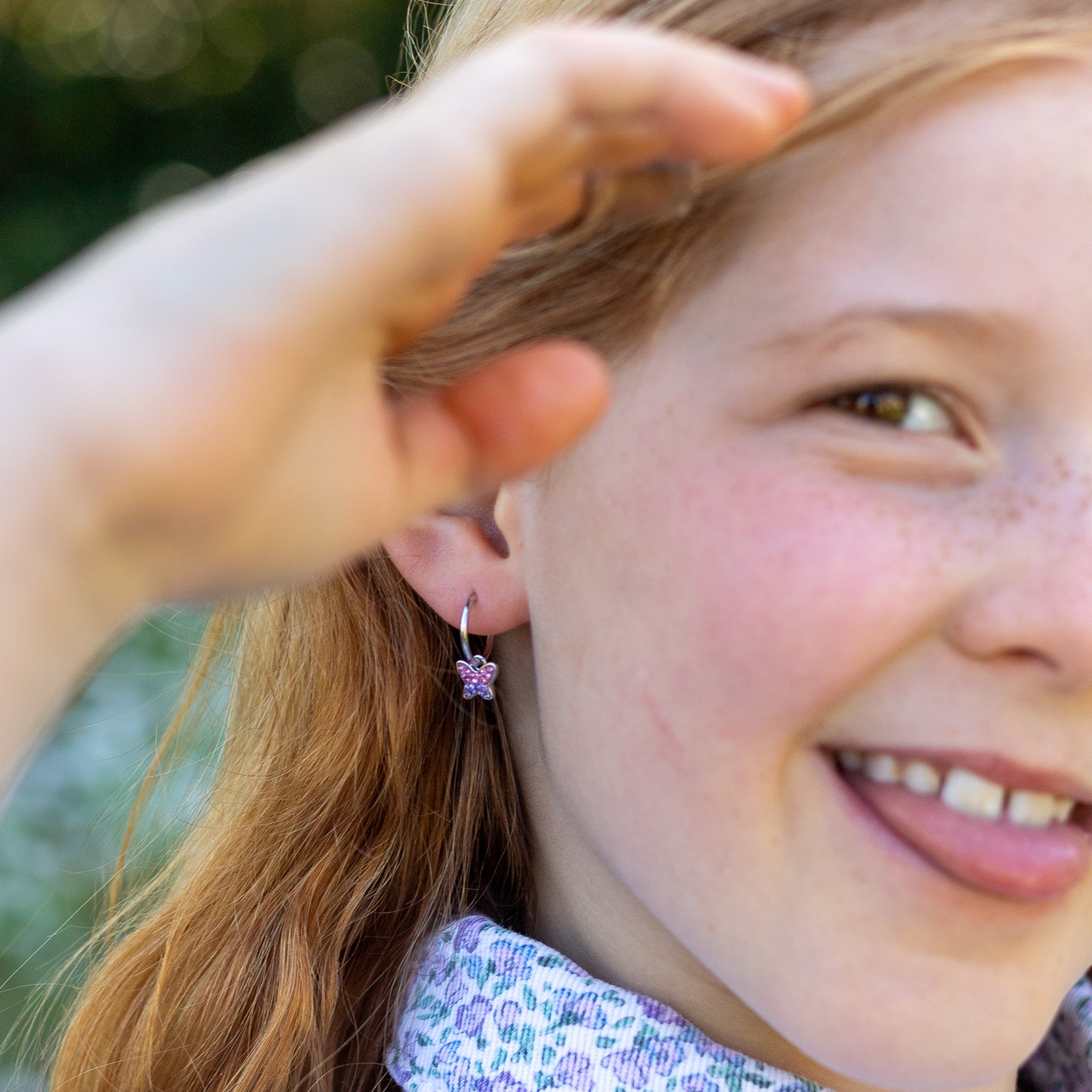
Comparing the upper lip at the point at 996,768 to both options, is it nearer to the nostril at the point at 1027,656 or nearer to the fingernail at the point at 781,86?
the nostril at the point at 1027,656

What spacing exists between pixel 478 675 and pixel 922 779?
564 mm

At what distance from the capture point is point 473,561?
58.1 inches

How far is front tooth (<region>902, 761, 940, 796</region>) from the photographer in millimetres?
1172

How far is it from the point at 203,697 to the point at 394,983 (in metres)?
0.56

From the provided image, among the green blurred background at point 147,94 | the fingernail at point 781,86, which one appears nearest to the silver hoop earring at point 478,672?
the fingernail at point 781,86

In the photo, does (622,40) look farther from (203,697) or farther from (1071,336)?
(203,697)

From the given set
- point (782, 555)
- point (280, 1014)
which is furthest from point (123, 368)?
point (280, 1014)

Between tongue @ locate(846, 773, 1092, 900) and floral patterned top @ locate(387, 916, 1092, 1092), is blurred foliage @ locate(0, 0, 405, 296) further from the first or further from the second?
tongue @ locate(846, 773, 1092, 900)

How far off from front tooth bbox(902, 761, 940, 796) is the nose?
0.12m

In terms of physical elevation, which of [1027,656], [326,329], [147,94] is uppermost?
[326,329]

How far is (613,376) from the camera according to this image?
4.22 ft

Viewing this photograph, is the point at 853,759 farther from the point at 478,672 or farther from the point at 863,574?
the point at 478,672

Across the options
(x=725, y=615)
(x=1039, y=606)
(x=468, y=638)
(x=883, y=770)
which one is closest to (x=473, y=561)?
(x=468, y=638)

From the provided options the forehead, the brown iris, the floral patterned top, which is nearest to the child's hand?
the forehead
